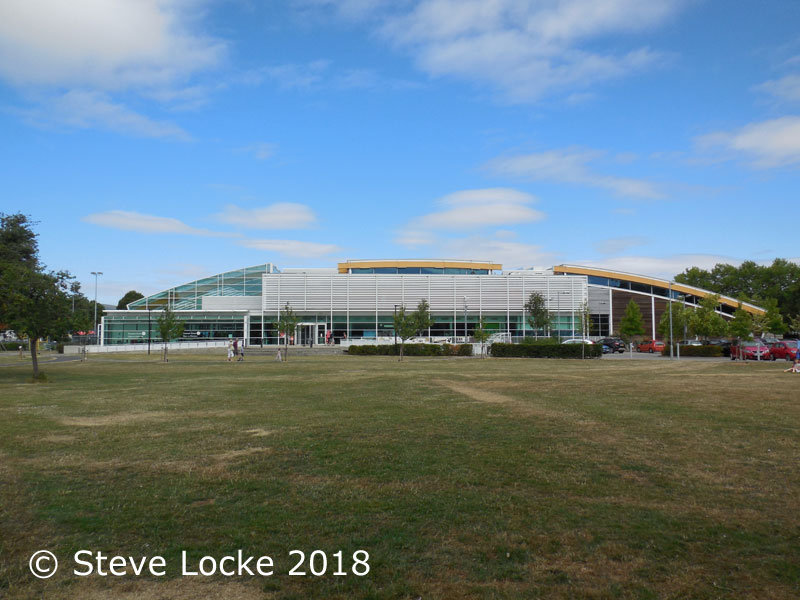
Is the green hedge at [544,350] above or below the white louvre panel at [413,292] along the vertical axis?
below

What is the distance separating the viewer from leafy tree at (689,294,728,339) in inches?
2317

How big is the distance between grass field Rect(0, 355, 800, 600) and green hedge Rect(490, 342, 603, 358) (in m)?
31.3

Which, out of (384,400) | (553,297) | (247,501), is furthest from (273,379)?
(553,297)

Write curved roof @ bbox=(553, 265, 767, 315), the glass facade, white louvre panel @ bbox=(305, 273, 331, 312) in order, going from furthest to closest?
curved roof @ bbox=(553, 265, 767, 315) < the glass facade < white louvre panel @ bbox=(305, 273, 331, 312)

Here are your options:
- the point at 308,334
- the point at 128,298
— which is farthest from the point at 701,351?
the point at 128,298

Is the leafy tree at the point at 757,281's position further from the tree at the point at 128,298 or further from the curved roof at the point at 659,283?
the tree at the point at 128,298

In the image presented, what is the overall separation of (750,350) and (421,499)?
42.1 meters

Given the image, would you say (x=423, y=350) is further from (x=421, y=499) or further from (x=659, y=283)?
(x=659, y=283)

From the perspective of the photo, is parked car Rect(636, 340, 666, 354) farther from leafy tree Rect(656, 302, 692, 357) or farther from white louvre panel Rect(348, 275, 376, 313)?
white louvre panel Rect(348, 275, 376, 313)

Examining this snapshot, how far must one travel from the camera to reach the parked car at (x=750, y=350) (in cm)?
3972

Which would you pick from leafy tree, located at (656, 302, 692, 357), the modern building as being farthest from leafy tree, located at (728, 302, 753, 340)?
the modern building

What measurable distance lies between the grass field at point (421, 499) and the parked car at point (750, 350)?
30.7 metres

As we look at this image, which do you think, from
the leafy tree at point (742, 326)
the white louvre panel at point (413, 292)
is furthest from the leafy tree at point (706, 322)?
the white louvre panel at point (413, 292)

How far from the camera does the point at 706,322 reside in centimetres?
5866
